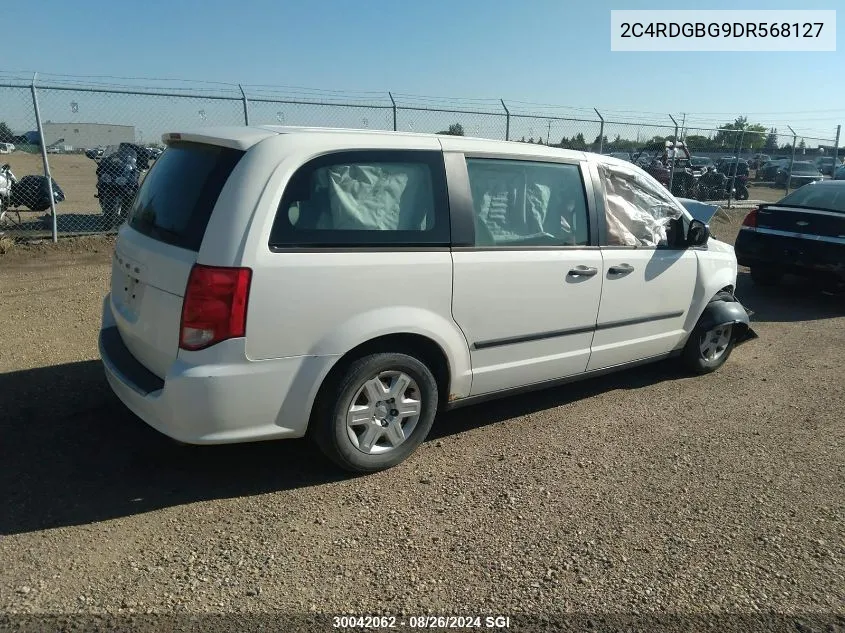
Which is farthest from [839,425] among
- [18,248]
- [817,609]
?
[18,248]

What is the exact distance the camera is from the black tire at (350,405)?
129 inches

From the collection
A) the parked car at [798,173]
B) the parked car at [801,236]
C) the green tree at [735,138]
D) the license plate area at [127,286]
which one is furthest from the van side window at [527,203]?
the parked car at [798,173]

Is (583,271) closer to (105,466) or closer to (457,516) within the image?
(457,516)

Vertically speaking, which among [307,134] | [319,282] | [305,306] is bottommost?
[305,306]

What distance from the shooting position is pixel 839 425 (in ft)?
14.8

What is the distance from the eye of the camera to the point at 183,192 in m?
3.31

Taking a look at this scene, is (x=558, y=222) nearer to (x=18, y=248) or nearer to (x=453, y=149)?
(x=453, y=149)

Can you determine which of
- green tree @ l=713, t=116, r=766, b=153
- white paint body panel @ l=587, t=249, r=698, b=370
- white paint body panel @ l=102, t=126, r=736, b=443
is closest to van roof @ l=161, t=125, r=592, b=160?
white paint body panel @ l=102, t=126, r=736, b=443

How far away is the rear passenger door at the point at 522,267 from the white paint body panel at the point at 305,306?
11 mm

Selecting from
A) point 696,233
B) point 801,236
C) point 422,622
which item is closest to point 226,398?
point 422,622

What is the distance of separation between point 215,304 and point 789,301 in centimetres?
785

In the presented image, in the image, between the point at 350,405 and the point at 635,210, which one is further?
the point at 635,210

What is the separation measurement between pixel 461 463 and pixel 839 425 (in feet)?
9.04

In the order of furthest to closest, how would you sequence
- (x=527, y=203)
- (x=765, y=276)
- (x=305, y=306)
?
(x=765, y=276), (x=527, y=203), (x=305, y=306)
